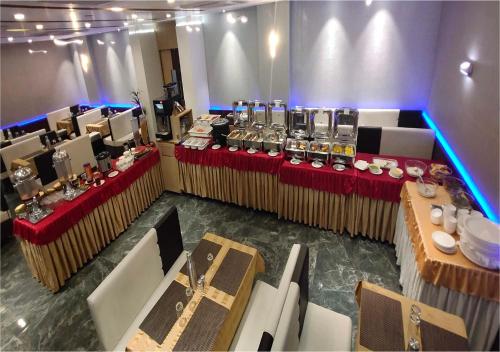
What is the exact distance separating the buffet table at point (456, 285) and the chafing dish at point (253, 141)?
1855 millimetres

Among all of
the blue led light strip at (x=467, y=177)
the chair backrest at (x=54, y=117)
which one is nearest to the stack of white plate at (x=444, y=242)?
the blue led light strip at (x=467, y=177)

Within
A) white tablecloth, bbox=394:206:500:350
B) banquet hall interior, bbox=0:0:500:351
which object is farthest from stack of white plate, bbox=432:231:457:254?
white tablecloth, bbox=394:206:500:350

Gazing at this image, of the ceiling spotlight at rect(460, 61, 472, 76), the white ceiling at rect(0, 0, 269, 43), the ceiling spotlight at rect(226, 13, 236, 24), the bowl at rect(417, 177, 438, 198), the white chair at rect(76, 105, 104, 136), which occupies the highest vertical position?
the ceiling spotlight at rect(226, 13, 236, 24)

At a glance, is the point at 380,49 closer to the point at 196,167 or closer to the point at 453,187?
the point at 453,187

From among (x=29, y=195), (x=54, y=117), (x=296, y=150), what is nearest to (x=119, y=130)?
(x=54, y=117)

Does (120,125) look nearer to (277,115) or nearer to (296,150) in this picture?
(277,115)

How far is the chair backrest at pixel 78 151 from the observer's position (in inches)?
138

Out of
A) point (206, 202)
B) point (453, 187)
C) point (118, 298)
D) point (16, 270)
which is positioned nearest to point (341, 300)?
point (453, 187)

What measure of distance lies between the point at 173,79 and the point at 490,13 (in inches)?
181

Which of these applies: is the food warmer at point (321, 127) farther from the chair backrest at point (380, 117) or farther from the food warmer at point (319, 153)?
the chair backrest at point (380, 117)

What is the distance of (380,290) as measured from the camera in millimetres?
1620

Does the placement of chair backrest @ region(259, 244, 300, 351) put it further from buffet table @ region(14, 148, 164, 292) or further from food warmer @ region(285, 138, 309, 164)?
buffet table @ region(14, 148, 164, 292)

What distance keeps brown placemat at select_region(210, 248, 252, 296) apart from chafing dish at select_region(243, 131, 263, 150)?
1626mm

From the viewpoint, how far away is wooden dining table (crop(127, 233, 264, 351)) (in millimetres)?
1507
